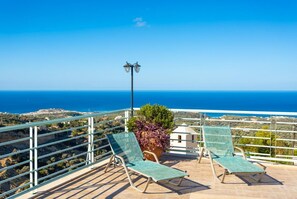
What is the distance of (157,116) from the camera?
648 centimetres

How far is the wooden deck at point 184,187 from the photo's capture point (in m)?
4.21

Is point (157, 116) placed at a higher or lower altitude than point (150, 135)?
higher

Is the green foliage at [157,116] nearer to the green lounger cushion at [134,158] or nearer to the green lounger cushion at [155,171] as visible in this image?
the green lounger cushion at [134,158]

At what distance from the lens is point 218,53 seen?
3797 cm

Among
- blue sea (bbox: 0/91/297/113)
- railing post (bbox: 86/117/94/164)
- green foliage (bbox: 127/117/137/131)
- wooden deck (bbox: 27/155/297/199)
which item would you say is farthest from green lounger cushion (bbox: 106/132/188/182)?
blue sea (bbox: 0/91/297/113)

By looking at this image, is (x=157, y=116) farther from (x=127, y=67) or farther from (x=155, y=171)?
(x=127, y=67)

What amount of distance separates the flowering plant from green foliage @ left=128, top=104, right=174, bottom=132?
0.11 m

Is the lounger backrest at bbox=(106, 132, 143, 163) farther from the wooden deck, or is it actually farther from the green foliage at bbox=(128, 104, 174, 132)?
the green foliage at bbox=(128, 104, 174, 132)

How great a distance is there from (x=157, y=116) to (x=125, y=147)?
4.66 feet

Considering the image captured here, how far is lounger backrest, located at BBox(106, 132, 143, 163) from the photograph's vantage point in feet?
16.9

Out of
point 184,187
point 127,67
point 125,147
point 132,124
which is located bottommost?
point 184,187

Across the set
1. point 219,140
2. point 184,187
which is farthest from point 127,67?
point 184,187

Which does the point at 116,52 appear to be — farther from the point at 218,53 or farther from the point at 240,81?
the point at 240,81

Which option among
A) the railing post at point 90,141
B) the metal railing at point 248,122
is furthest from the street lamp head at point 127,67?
the railing post at point 90,141
